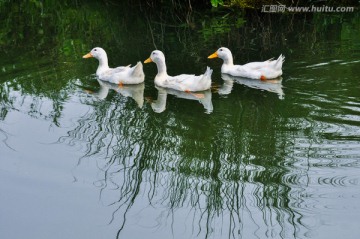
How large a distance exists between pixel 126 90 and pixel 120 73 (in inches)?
14.7

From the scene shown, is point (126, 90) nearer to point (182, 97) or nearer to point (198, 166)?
point (182, 97)

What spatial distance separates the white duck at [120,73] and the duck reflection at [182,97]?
0.40 m

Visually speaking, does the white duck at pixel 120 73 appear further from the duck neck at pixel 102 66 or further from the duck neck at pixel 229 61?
the duck neck at pixel 229 61

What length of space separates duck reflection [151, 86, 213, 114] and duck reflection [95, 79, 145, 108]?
0.28 metres

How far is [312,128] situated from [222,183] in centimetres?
199

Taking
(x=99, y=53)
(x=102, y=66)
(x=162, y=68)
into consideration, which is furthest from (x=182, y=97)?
(x=99, y=53)

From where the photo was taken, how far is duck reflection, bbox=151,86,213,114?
31.1 feet

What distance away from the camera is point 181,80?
33.7 feet

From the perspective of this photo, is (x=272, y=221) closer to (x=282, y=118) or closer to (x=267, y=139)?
(x=267, y=139)

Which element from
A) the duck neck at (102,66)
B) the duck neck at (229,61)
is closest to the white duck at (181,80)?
the duck neck at (102,66)

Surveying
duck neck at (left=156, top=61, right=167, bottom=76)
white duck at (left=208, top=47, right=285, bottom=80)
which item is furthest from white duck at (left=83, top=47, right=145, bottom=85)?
white duck at (left=208, top=47, right=285, bottom=80)

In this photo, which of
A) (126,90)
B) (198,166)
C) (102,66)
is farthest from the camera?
(102,66)

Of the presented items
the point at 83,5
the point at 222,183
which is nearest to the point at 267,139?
the point at 222,183

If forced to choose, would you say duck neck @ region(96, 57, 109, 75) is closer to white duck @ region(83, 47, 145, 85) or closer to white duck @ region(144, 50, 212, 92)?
white duck @ region(83, 47, 145, 85)
